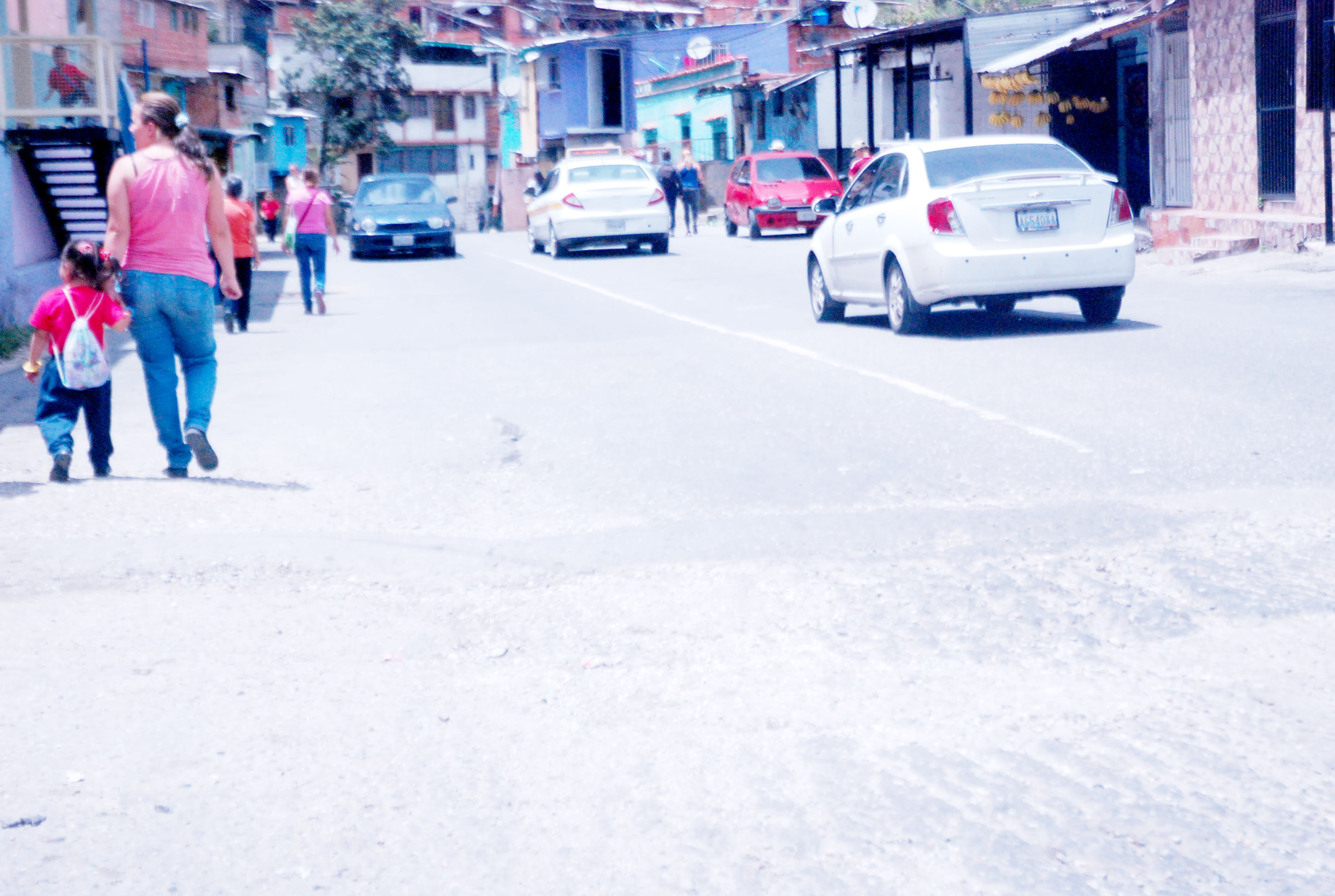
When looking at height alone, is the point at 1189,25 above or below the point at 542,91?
below

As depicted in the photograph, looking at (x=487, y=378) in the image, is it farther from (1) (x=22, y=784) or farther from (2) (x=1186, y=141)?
(2) (x=1186, y=141)

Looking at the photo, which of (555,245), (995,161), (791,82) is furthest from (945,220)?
(791,82)

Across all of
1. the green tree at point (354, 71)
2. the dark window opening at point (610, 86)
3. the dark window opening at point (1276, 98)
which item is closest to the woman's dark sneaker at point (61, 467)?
the dark window opening at point (1276, 98)

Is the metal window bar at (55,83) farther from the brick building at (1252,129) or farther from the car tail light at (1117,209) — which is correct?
the brick building at (1252,129)

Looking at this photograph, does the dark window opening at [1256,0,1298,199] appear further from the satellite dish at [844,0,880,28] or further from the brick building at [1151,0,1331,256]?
the satellite dish at [844,0,880,28]

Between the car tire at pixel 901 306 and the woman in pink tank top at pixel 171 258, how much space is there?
257 inches

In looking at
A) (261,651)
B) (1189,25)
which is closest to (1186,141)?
(1189,25)

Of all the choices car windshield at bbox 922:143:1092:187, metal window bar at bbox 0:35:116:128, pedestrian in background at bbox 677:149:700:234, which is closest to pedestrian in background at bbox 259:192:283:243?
pedestrian in background at bbox 677:149:700:234

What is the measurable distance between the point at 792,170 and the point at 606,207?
669 centimetres

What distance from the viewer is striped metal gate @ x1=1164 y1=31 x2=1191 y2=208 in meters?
25.1

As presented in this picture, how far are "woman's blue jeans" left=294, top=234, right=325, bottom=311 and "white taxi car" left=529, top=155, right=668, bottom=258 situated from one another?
1016 cm

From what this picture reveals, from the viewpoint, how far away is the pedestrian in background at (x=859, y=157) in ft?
106

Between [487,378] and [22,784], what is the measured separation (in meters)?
8.08

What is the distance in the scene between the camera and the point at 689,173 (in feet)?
124
